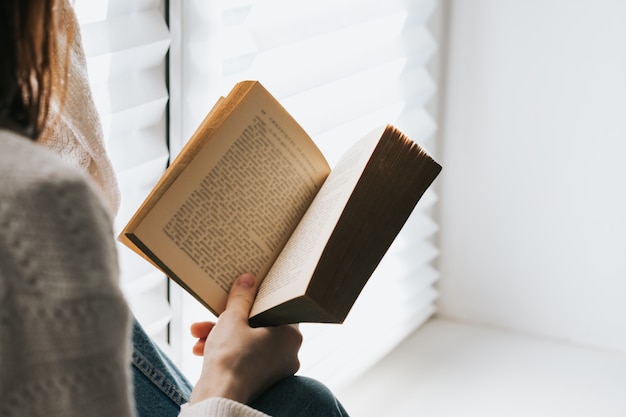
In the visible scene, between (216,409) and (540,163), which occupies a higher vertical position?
(540,163)

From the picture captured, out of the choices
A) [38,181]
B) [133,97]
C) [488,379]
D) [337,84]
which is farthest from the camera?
[488,379]

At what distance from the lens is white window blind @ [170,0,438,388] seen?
4.00 ft

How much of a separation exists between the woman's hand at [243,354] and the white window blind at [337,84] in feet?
1.72

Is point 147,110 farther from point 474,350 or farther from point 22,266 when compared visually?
point 474,350

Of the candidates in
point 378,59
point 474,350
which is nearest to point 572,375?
point 474,350

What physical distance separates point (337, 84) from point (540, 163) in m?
0.59

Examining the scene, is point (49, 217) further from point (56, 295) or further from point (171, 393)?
point (171, 393)

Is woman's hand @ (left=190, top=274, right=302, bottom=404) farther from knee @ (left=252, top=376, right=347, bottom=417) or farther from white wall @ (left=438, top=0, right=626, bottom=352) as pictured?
white wall @ (left=438, top=0, right=626, bottom=352)

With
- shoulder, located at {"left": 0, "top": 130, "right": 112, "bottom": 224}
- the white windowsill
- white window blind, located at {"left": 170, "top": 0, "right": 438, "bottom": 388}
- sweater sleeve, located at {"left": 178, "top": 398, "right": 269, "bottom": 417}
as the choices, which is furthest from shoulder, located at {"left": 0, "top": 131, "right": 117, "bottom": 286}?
the white windowsill

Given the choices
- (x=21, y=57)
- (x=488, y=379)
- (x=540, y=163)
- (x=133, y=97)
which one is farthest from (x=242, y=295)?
(x=540, y=163)

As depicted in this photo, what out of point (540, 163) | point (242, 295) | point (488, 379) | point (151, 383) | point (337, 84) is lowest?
point (151, 383)

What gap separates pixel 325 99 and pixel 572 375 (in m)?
0.80

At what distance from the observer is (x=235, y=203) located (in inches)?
30.5

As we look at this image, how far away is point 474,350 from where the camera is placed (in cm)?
194
